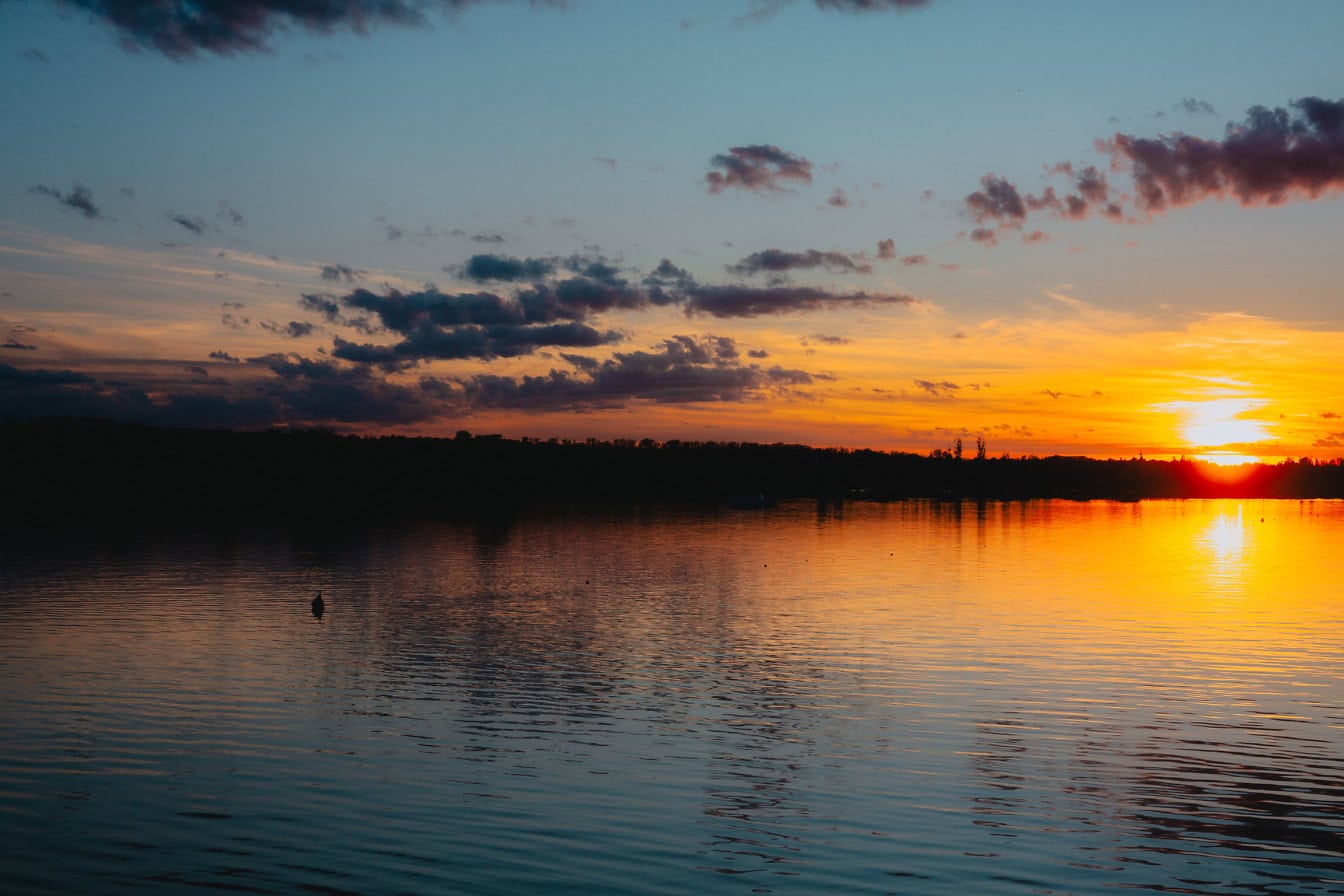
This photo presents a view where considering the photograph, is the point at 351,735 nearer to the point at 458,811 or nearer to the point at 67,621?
the point at 458,811

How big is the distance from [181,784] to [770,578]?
6100 cm

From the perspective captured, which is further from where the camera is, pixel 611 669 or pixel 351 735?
pixel 611 669

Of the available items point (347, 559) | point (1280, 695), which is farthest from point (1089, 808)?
point (347, 559)

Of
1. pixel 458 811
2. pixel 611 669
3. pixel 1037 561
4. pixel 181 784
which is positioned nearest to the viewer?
pixel 458 811

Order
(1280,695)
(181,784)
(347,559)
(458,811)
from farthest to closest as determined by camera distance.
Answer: (347,559) → (1280,695) → (181,784) → (458,811)

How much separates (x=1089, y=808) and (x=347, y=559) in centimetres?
8007

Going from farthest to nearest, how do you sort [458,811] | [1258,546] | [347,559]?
[1258,546] < [347,559] < [458,811]

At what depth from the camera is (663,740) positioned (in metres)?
31.5

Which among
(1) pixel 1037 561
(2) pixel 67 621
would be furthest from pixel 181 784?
(1) pixel 1037 561

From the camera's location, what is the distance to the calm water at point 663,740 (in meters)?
21.4

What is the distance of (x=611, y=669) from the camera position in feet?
144

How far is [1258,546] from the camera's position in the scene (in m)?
130

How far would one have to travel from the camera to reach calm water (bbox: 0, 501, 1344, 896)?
21.4 meters

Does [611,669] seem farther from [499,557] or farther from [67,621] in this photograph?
[499,557]
